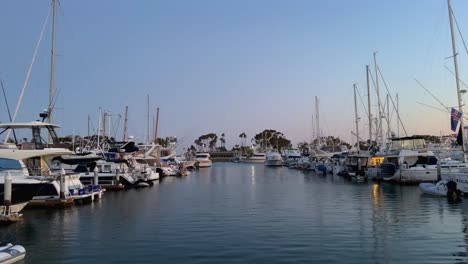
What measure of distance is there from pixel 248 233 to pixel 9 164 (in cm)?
1810

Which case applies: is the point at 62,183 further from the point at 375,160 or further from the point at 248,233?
the point at 375,160

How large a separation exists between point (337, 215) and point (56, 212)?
755 inches

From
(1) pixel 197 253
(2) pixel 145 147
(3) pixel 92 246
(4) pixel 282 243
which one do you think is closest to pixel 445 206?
(4) pixel 282 243

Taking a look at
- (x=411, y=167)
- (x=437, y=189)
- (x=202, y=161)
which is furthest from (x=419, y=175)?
(x=202, y=161)

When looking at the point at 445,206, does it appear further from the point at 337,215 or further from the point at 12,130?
the point at 12,130

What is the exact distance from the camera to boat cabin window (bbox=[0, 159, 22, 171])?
98.0ft

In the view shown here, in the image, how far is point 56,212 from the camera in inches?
1213

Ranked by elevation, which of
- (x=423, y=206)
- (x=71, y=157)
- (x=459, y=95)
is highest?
(x=459, y=95)

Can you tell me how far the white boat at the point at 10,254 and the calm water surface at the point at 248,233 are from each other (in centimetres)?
60

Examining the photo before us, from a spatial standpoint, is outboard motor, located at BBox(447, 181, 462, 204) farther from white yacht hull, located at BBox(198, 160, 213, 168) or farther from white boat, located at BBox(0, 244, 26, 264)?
white yacht hull, located at BBox(198, 160, 213, 168)

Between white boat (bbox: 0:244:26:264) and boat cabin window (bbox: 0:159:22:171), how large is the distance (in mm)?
14679

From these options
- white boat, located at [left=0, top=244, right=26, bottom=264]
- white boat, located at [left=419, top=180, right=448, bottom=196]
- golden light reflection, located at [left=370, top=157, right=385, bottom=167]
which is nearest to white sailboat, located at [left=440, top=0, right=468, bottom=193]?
white boat, located at [left=419, top=180, right=448, bottom=196]

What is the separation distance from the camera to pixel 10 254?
52.7 feet

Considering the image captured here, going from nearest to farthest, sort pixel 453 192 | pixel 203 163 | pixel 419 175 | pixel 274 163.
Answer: pixel 453 192 < pixel 419 175 < pixel 203 163 < pixel 274 163
